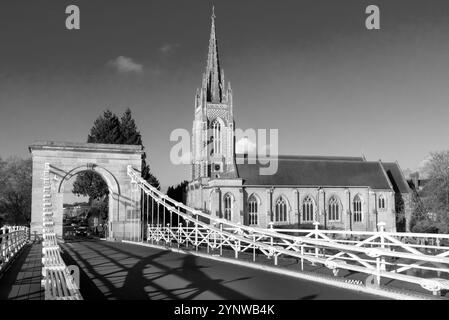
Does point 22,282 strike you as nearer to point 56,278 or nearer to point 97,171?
point 56,278

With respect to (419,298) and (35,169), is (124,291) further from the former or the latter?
(35,169)

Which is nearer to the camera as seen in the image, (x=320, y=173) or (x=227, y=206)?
(x=227, y=206)

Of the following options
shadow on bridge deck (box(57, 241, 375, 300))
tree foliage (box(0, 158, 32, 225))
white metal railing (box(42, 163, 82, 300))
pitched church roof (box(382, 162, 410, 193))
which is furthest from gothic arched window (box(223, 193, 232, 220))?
white metal railing (box(42, 163, 82, 300))

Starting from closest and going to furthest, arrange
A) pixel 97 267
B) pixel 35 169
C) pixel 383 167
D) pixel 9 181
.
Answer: pixel 97 267 < pixel 35 169 < pixel 9 181 < pixel 383 167

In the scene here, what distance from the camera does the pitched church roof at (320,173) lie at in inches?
2211

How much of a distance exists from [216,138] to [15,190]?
30.0m

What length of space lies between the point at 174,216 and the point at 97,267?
4444 cm

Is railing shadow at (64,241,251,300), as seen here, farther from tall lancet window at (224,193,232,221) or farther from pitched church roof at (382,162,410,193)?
pitched church roof at (382,162,410,193)

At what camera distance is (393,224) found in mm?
59250

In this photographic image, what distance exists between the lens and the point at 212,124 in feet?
245

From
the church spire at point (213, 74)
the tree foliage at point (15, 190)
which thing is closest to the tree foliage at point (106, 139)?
the tree foliage at point (15, 190)

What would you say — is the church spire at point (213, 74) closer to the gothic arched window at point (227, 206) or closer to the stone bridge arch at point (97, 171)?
the gothic arched window at point (227, 206)

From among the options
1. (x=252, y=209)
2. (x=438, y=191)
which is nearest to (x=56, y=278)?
(x=438, y=191)
